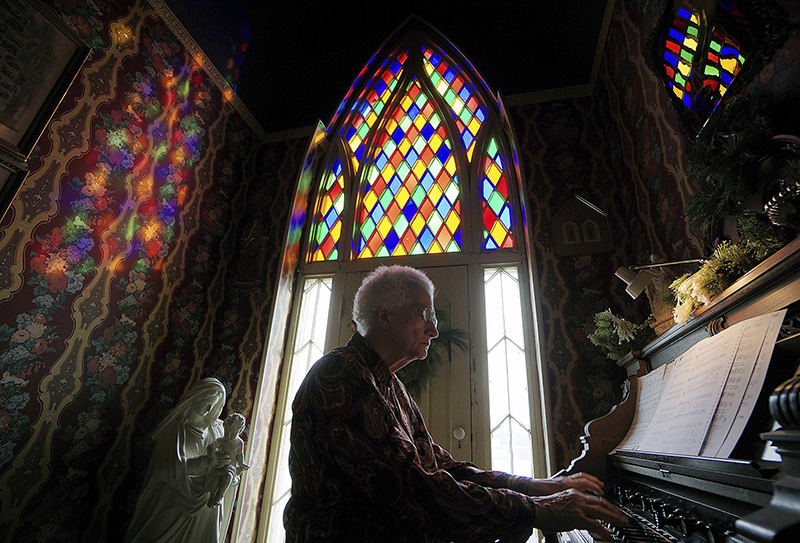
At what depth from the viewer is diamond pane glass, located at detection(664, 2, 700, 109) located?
1.63 meters

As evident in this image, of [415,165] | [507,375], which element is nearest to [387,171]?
[415,165]

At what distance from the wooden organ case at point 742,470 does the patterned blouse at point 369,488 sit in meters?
0.29

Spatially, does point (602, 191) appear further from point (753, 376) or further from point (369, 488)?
point (369, 488)

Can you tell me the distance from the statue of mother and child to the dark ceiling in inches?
114

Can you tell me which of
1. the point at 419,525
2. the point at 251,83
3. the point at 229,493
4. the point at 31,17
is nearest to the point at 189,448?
the point at 229,493

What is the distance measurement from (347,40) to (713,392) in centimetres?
392

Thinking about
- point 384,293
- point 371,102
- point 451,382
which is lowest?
point 451,382

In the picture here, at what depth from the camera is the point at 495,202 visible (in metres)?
3.21

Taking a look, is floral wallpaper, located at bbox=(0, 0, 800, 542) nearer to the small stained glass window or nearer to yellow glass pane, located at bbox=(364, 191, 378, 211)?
the small stained glass window

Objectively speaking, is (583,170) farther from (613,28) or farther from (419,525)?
(419,525)

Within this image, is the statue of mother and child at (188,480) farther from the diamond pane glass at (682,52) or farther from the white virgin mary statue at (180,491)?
the diamond pane glass at (682,52)

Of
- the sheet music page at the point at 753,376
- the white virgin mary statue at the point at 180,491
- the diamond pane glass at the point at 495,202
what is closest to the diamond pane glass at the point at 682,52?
the sheet music page at the point at 753,376

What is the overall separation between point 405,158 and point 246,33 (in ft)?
5.73

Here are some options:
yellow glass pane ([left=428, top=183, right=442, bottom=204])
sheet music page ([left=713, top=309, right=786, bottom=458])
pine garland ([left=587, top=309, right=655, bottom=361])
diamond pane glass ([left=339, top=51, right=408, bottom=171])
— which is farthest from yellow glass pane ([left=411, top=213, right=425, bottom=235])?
sheet music page ([left=713, top=309, right=786, bottom=458])
